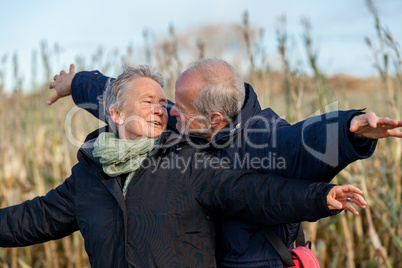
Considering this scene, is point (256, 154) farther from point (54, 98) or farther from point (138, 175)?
point (54, 98)

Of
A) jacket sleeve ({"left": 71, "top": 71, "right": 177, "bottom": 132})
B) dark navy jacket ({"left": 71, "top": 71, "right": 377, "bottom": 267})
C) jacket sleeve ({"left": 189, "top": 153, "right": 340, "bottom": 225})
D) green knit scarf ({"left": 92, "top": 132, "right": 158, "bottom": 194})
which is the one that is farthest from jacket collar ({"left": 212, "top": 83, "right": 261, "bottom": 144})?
jacket sleeve ({"left": 71, "top": 71, "right": 177, "bottom": 132})

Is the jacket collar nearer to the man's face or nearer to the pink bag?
the man's face

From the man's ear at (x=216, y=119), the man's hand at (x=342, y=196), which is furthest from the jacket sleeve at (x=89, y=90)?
the man's hand at (x=342, y=196)

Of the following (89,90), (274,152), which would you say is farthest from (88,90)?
(274,152)

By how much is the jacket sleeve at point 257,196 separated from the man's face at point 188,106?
194 millimetres

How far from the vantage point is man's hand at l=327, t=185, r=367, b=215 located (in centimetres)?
126

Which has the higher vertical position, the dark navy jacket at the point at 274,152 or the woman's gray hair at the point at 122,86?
the woman's gray hair at the point at 122,86

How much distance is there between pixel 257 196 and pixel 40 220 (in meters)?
0.96

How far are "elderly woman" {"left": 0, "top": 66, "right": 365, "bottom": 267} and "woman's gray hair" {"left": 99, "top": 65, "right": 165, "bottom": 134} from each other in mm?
107

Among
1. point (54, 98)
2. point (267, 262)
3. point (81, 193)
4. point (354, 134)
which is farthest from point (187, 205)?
point (54, 98)

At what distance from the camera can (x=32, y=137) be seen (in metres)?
3.72

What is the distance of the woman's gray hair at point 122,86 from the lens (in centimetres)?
188

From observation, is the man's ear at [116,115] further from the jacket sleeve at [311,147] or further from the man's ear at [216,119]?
the jacket sleeve at [311,147]

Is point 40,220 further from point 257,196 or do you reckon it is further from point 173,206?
point 257,196
